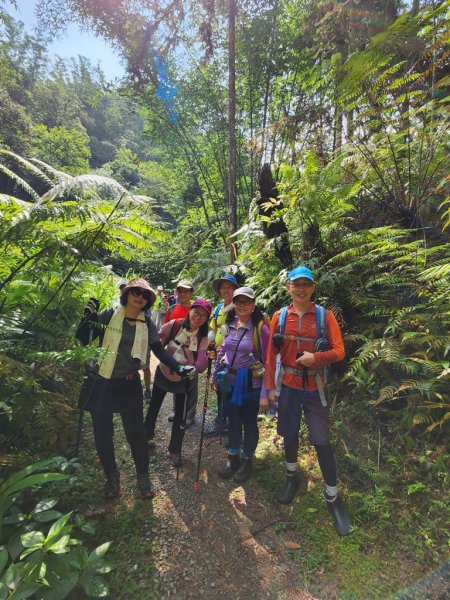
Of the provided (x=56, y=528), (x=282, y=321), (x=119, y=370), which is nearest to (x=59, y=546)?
(x=56, y=528)

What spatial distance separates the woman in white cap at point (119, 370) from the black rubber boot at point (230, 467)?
2.61 feet

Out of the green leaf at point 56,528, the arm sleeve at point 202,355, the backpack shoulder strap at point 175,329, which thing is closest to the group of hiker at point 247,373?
the arm sleeve at point 202,355

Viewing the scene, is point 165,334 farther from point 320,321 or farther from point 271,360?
point 320,321

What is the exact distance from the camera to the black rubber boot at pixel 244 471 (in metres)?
A: 3.24

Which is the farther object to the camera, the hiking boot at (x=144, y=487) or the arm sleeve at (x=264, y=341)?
the arm sleeve at (x=264, y=341)

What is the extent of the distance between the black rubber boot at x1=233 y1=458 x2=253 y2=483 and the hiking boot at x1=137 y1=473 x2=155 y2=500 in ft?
2.88

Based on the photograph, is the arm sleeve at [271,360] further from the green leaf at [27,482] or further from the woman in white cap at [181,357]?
the green leaf at [27,482]

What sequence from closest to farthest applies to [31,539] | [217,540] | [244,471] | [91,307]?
1. [31,539]
2. [217,540]
3. [91,307]
4. [244,471]

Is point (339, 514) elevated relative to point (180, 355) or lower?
lower

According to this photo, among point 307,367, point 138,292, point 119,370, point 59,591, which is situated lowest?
point 59,591

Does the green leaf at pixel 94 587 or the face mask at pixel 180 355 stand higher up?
the face mask at pixel 180 355

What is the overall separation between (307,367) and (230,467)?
5.06 ft

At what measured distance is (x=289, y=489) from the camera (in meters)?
2.98

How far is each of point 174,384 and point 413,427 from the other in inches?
102
